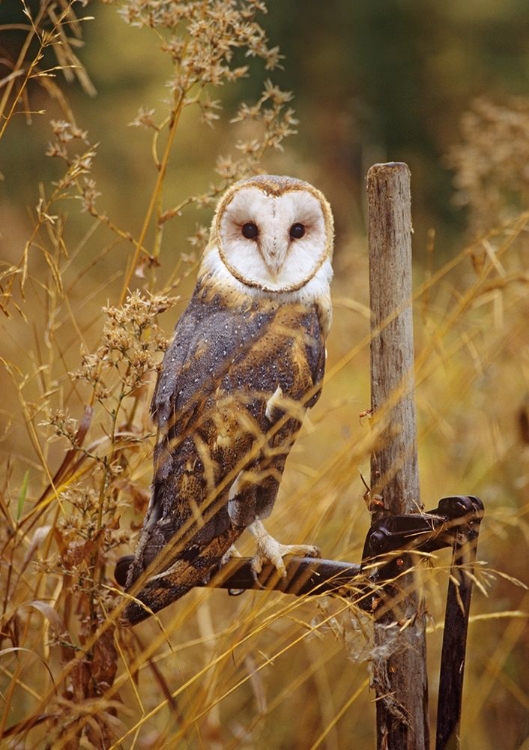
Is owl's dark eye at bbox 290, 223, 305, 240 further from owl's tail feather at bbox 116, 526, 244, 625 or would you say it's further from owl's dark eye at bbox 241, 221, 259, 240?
owl's tail feather at bbox 116, 526, 244, 625

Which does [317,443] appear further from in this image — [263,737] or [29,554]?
[29,554]

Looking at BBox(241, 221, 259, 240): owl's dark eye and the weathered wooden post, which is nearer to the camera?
the weathered wooden post

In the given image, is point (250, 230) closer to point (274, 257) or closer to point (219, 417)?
Result: point (274, 257)

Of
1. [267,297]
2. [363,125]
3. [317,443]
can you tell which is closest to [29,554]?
[267,297]

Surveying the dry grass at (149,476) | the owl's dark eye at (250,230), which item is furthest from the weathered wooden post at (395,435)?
the owl's dark eye at (250,230)

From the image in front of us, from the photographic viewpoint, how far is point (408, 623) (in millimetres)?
1066

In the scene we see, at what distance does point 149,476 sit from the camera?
5.71 feet

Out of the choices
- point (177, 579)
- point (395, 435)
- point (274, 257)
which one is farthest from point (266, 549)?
point (274, 257)

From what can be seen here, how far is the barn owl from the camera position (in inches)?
47.1

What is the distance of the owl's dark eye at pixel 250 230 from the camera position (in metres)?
1.22

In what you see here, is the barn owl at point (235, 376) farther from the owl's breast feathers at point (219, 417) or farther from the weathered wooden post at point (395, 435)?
the weathered wooden post at point (395, 435)

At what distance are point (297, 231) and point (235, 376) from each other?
8.9 inches

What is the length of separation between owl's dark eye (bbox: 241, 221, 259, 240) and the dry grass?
0.48 feet

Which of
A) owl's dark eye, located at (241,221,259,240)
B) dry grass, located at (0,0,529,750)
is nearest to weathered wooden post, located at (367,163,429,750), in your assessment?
dry grass, located at (0,0,529,750)
